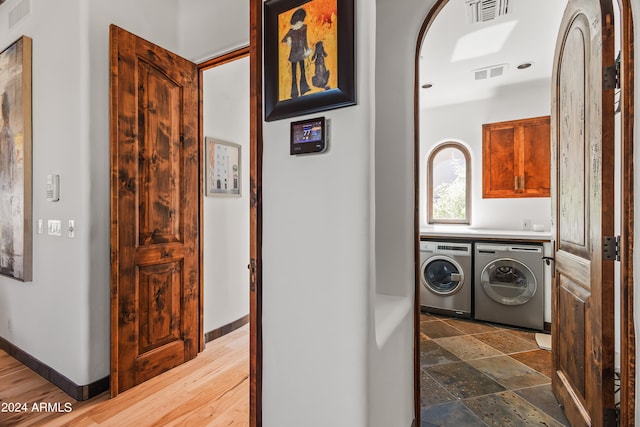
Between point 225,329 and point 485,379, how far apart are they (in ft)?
7.49

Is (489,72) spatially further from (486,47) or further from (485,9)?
(485,9)

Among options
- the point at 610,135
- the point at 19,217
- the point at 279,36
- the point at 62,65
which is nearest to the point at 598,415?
the point at 610,135

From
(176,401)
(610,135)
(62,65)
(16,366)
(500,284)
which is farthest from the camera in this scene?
(500,284)

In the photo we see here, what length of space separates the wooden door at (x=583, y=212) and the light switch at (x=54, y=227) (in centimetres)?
309

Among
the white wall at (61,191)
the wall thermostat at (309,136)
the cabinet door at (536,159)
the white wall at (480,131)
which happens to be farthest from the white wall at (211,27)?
the cabinet door at (536,159)

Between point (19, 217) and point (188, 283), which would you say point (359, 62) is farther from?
point (19, 217)

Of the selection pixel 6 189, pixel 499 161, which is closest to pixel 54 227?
pixel 6 189

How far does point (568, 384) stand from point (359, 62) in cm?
212

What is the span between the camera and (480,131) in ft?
13.5

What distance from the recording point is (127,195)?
2.07 meters

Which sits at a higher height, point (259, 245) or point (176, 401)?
point (259, 245)

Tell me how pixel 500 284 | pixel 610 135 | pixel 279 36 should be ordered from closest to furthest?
pixel 279 36 → pixel 610 135 → pixel 500 284

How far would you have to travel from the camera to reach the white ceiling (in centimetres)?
241

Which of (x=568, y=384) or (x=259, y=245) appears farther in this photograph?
(x=568, y=384)
